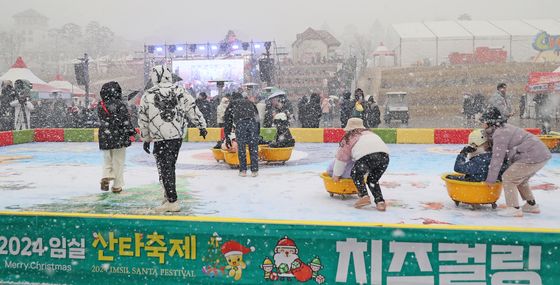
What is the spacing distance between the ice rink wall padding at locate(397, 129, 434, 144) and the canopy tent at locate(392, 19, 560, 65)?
831 inches

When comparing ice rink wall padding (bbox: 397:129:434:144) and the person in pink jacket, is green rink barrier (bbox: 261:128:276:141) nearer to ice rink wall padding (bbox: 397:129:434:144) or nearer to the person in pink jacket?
ice rink wall padding (bbox: 397:129:434:144)

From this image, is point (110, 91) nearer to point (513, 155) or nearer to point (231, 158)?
point (231, 158)

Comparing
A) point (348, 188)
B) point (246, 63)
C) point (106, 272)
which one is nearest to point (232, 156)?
point (348, 188)

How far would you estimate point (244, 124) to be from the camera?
25.0 feet

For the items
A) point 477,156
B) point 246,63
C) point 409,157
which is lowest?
point 409,157

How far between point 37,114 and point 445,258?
16.3 metres

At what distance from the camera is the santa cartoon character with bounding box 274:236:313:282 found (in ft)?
11.3

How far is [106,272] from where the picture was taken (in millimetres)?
3688

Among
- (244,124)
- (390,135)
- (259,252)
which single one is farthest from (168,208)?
(390,135)

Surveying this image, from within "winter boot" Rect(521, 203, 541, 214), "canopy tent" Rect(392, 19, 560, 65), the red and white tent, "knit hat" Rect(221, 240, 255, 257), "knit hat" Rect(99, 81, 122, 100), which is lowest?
"winter boot" Rect(521, 203, 541, 214)

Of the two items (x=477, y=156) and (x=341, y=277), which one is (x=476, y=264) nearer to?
(x=341, y=277)

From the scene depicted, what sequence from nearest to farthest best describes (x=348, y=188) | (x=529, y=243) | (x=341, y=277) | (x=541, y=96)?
(x=529, y=243)
(x=341, y=277)
(x=348, y=188)
(x=541, y=96)

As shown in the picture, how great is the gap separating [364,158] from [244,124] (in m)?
2.79

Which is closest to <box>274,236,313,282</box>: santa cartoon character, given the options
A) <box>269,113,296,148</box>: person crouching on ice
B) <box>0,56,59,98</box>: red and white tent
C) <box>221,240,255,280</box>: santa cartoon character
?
<box>221,240,255,280</box>: santa cartoon character
